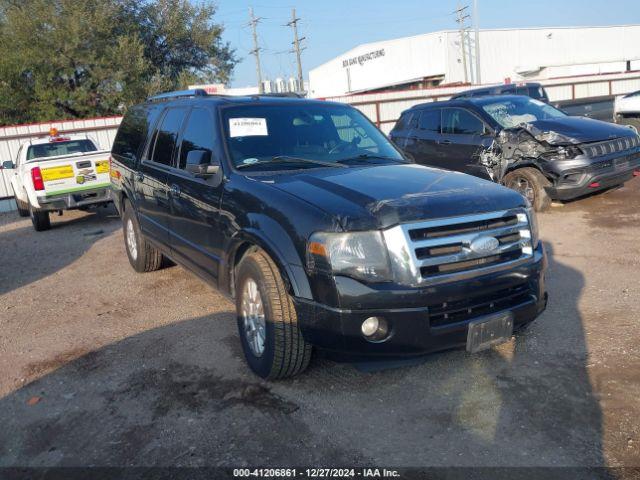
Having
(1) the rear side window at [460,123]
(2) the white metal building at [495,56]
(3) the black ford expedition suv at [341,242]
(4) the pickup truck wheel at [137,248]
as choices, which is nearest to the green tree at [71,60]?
(1) the rear side window at [460,123]

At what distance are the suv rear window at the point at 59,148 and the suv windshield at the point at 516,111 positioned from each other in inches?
317

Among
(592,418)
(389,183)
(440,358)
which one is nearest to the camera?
(592,418)

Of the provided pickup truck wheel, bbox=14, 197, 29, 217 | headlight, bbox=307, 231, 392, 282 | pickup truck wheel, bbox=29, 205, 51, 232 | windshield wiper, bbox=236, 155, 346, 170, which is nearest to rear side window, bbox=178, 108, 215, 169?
windshield wiper, bbox=236, 155, 346, 170

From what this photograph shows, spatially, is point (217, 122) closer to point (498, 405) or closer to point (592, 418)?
point (498, 405)

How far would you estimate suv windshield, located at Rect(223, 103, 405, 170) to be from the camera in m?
4.30

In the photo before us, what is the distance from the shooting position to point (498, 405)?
11.0 ft

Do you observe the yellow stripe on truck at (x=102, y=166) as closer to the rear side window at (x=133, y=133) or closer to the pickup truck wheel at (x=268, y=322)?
the rear side window at (x=133, y=133)

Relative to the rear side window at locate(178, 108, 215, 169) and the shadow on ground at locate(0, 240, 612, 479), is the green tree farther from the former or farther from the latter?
the shadow on ground at locate(0, 240, 612, 479)

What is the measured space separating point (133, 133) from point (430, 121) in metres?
5.57

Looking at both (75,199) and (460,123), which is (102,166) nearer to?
(75,199)

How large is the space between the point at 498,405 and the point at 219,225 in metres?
2.27

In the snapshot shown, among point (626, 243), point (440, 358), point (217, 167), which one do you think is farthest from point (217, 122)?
point (626, 243)

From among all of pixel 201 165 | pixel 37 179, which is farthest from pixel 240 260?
pixel 37 179

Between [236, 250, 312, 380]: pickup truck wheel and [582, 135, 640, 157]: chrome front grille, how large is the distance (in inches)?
246
